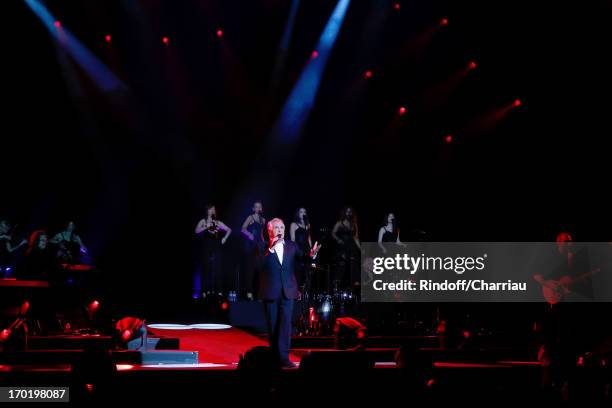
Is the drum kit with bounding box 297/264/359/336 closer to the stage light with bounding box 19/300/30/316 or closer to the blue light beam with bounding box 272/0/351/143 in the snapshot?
the blue light beam with bounding box 272/0/351/143

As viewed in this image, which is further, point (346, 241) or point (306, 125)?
point (306, 125)

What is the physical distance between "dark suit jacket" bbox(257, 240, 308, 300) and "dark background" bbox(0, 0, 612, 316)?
21.2 ft

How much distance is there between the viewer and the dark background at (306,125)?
13.0 metres

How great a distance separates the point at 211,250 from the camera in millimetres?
12516

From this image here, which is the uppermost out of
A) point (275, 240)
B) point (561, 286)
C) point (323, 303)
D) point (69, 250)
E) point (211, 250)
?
point (211, 250)

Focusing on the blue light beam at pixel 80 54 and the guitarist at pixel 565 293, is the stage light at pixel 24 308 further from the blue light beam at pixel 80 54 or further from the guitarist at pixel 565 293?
the guitarist at pixel 565 293

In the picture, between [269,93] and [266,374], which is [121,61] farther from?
[266,374]

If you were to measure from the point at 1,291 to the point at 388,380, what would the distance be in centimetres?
662

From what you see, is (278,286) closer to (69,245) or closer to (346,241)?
(346,241)

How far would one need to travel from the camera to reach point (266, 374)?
11.2 feet

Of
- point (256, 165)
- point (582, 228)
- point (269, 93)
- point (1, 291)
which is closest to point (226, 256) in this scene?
point (256, 165)

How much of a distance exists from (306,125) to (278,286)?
339 inches

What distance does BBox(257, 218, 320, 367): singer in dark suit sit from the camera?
270 inches

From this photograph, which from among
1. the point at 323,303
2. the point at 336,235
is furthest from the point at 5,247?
the point at 336,235
